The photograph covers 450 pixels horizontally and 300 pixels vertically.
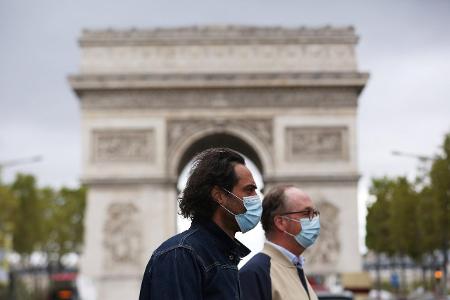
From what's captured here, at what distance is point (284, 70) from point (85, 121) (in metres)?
6.72

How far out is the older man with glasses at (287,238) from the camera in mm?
5844

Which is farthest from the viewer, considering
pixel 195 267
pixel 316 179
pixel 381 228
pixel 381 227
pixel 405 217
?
pixel 381 228

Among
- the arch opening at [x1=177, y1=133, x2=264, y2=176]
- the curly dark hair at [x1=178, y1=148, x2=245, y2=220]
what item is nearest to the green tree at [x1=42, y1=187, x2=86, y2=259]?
the arch opening at [x1=177, y1=133, x2=264, y2=176]

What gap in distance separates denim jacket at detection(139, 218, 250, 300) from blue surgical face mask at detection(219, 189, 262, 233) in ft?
0.30

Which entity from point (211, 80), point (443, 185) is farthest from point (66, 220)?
point (443, 185)

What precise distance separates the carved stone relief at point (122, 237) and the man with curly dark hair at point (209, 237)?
95.4 ft

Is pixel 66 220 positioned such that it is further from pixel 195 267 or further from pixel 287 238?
pixel 195 267

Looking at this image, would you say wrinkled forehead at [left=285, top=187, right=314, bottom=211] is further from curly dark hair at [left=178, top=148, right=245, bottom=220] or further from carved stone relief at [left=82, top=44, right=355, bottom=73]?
carved stone relief at [left=82, top=44, right=355, bottom=73]

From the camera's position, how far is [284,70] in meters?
33.4

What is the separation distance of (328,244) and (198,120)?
5.88 metres

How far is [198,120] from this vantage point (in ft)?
111

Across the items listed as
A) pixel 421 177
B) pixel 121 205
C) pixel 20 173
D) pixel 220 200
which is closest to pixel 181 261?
pixel 220 200

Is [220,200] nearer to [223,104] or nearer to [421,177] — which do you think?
[223,104]

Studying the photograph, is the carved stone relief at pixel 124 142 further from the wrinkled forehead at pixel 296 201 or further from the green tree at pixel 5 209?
the wrinkled forehead at pixel 296 201
